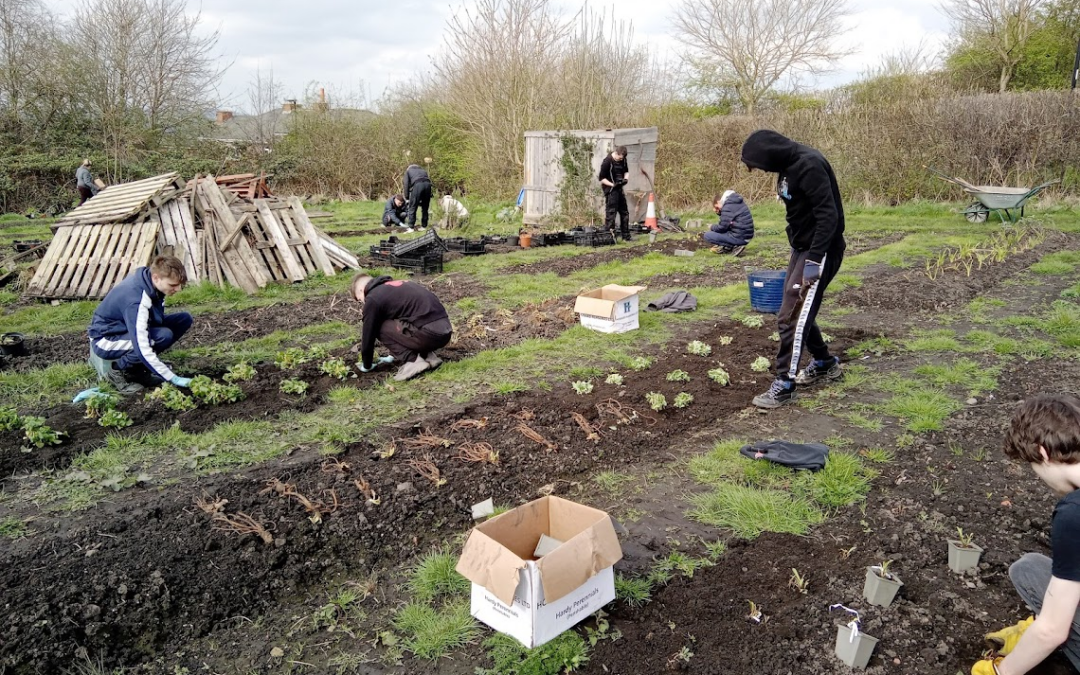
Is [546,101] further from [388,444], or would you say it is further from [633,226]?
[388,444]

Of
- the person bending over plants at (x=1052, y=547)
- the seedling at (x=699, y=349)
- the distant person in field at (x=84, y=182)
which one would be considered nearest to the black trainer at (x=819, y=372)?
the seedling at (x=699, y=349)

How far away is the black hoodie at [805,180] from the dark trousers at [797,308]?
0.20 meters

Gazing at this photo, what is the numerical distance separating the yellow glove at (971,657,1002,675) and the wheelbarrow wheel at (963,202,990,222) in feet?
50.1

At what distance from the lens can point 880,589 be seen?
2973 mm

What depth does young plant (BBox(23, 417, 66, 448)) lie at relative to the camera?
15.9 ft

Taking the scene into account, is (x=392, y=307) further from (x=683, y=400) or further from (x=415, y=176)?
(x=415, y=176)

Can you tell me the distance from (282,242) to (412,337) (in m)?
5.54

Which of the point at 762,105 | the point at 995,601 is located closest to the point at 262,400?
the point at 995,601

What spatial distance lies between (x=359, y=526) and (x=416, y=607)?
33.7 inches

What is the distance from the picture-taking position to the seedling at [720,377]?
593 cm

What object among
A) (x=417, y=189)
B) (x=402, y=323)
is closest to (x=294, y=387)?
(x=402, y=323)

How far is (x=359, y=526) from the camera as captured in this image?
151 inches

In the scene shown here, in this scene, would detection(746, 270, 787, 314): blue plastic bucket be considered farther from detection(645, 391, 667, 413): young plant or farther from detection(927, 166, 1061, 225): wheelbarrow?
detection(927, 166, 1061, 225): wheelbarrow

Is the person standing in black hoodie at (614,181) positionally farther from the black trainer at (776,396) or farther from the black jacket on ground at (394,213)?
the black trainer at (776,396)
